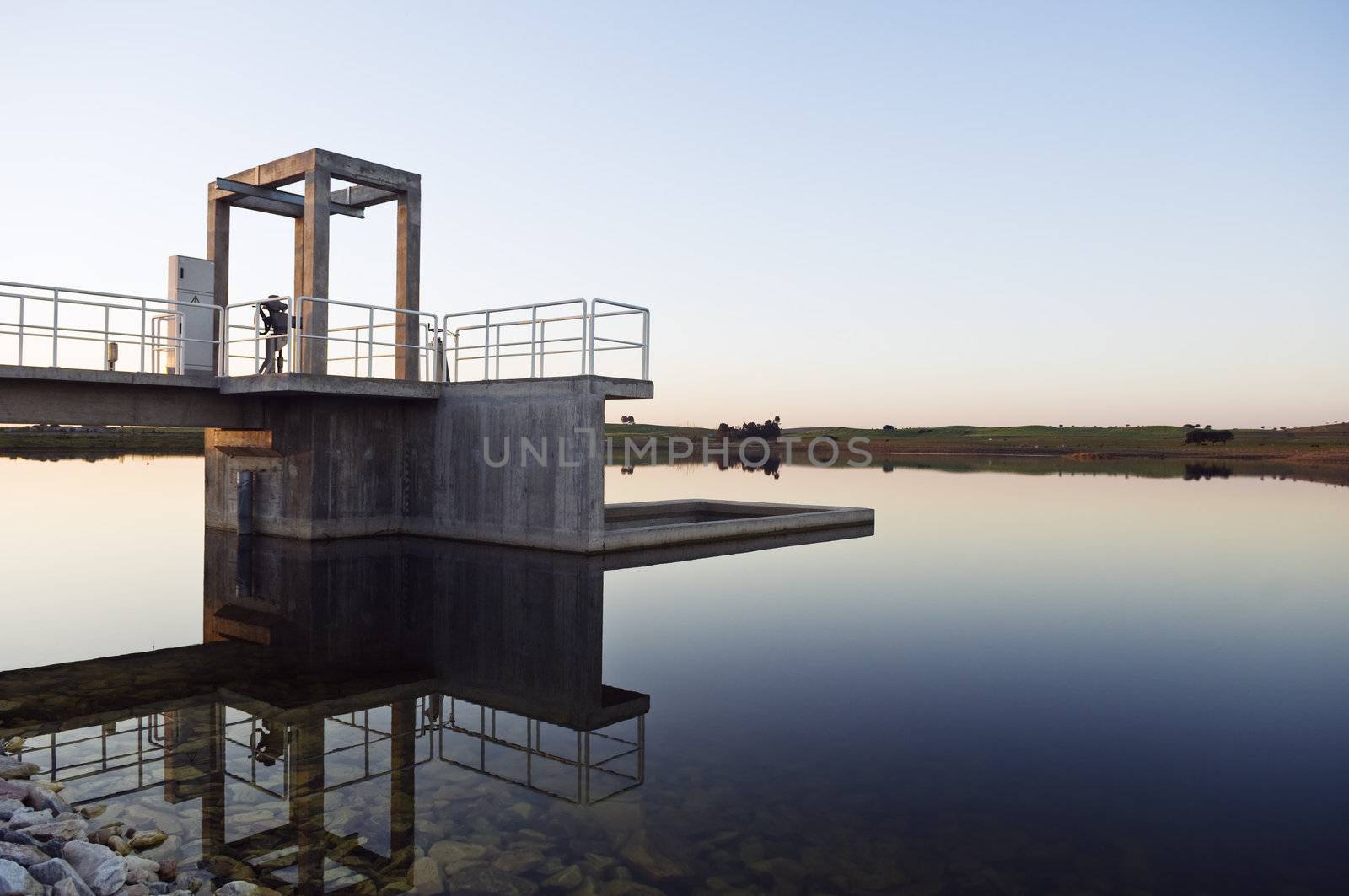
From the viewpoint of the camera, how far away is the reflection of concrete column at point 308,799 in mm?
5102

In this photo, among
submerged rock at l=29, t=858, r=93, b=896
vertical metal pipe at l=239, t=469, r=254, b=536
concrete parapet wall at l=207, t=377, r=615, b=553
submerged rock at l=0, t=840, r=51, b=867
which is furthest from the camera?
vertical metal pipe at l=239, t=469, r=254, b=536

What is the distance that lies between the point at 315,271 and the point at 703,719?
14677 millimetres

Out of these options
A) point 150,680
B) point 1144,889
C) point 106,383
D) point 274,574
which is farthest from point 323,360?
point 1144,889

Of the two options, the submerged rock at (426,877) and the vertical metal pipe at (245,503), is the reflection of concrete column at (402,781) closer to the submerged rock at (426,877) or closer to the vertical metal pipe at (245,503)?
the submerged rock at (426,877)

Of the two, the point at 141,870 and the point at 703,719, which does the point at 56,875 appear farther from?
the point at 703,719

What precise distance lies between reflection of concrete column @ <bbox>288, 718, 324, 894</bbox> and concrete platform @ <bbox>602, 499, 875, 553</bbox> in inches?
423

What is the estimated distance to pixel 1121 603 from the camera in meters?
14.1

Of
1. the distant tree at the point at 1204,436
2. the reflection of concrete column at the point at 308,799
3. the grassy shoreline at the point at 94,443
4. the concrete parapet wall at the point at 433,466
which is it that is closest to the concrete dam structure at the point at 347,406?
the concrete parapet wall at the point at 433,466

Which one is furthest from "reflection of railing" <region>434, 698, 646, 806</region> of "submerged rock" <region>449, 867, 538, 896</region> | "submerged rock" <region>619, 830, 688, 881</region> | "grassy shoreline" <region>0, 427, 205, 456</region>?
"grassy shoreline" <region>0, 427, 205, 456</region>

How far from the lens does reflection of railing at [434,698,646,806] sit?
6.43 m

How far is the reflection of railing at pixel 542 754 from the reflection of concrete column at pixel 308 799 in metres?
0.90

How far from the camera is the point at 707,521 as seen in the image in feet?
79.9

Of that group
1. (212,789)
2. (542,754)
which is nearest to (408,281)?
(542,754)

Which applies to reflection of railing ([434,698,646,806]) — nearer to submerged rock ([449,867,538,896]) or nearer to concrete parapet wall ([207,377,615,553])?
submerged rock ([449,867,538,896])
